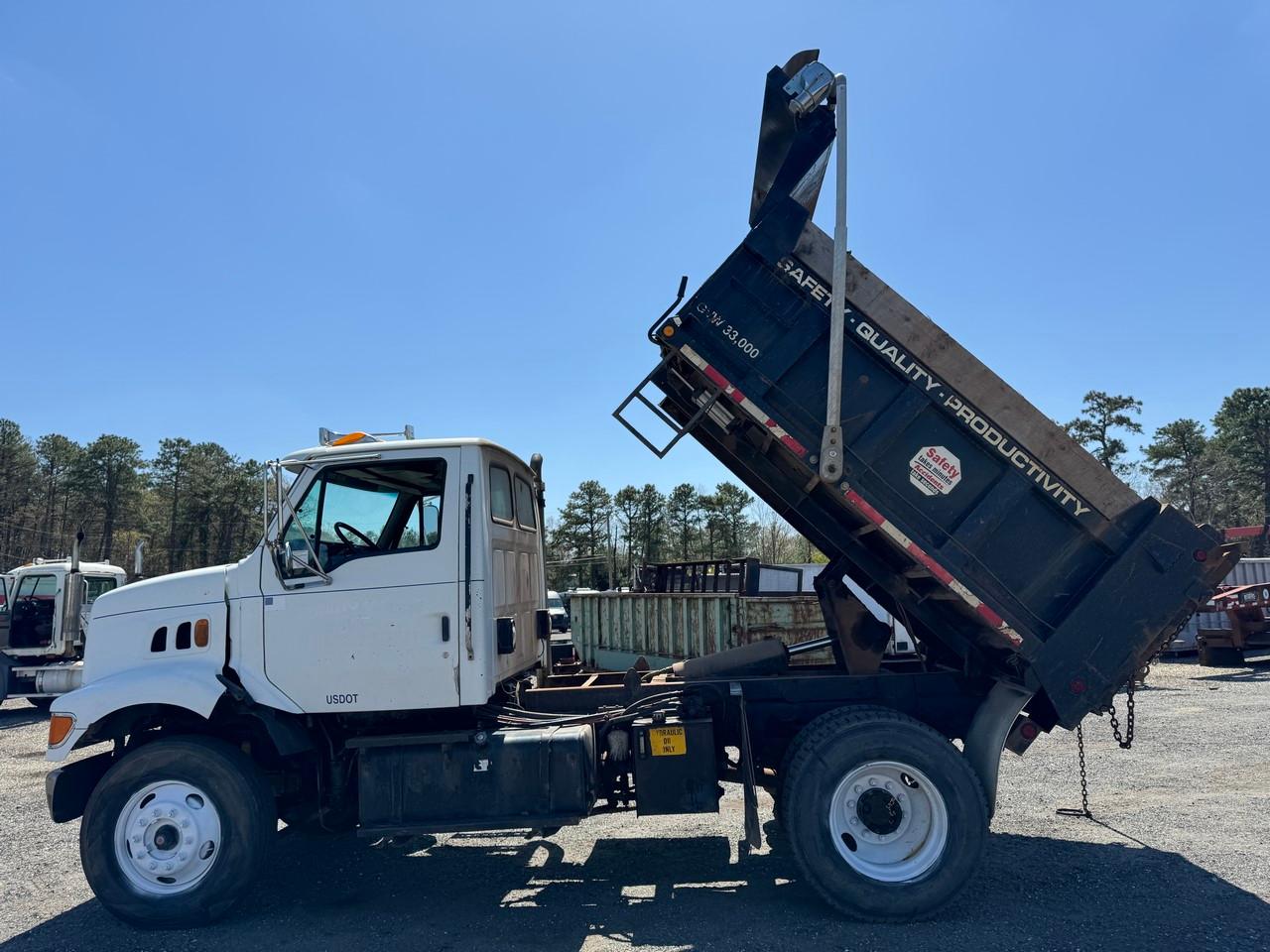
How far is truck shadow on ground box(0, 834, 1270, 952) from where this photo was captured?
457cm

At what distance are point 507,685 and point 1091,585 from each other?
378 centimetres

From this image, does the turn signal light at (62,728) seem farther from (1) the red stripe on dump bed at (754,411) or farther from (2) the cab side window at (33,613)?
(2) the cab side window at (33,613)

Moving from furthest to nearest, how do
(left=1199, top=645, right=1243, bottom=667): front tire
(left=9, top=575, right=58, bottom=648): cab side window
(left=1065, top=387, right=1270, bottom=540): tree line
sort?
(left=1065, top=387, right=1270, bottom=540): tree line
(left=1199, top=645, right=1243, bottom=667): front tire
(left=9, top=575, right=58, bottom=648): cab side window

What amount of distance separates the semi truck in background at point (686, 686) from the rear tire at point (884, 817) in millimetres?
16

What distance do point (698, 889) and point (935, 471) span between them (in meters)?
3.14

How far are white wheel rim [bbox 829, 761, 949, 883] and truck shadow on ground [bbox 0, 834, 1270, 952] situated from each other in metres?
0.36

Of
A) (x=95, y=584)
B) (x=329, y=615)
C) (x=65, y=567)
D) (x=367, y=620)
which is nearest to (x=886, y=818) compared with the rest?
(x=367, y=620)

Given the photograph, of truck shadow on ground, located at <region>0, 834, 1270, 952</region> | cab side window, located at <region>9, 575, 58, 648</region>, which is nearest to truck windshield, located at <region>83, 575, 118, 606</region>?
cab side window, located at <region>9, 575, 58, 648</region>

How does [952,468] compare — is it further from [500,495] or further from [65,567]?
[65,567]

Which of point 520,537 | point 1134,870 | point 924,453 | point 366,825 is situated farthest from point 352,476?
point 1134,870

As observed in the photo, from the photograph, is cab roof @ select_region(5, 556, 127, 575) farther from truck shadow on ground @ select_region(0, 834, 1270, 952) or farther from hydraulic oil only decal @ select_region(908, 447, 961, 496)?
hydraulic oil only decal @ select_region(908, 447, 961, 496)

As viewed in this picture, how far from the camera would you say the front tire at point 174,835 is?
195 inches

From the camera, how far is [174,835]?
5043 mm

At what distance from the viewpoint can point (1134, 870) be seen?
5387 mm
